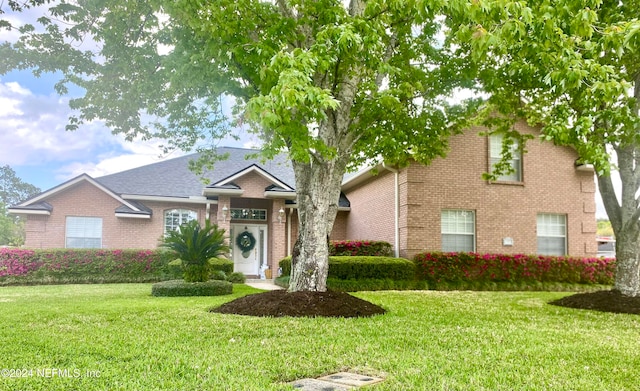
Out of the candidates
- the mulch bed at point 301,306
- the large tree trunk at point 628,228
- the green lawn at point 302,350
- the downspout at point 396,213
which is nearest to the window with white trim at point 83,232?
the green lawn at point 302,350

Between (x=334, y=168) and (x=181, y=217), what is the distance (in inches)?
488

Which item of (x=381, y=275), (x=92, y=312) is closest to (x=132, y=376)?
(x=92, y=312)

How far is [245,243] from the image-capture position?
789 inches

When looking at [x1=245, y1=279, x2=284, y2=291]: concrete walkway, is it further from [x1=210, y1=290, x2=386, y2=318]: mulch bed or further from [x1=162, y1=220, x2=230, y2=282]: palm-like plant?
[x1=210, y1=290, x2=386, y2=318]: mulch bed

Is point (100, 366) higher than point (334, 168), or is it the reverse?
point (334, 168)

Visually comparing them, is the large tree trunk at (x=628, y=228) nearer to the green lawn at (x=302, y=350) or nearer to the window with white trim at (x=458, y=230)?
the green lawn at (x=302, y=350)

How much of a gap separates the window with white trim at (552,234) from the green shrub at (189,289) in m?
11.6

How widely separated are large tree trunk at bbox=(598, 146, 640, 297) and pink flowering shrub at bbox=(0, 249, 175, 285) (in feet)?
41.2

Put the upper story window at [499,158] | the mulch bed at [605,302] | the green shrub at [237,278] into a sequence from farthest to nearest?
the upper story window at [499,158] → the green shrub at [237,278] → the mulch bed at [605,302]

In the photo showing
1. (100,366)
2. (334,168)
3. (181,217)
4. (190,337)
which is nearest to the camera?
(100,366)

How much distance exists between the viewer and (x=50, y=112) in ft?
47.4

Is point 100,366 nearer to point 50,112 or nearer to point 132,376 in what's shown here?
point 132,376

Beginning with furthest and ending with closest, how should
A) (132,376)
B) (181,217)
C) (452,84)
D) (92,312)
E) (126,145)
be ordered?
(181,217) → (126,145) → (452,84) → (92,312) → (132,376)

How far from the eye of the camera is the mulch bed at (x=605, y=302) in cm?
944
